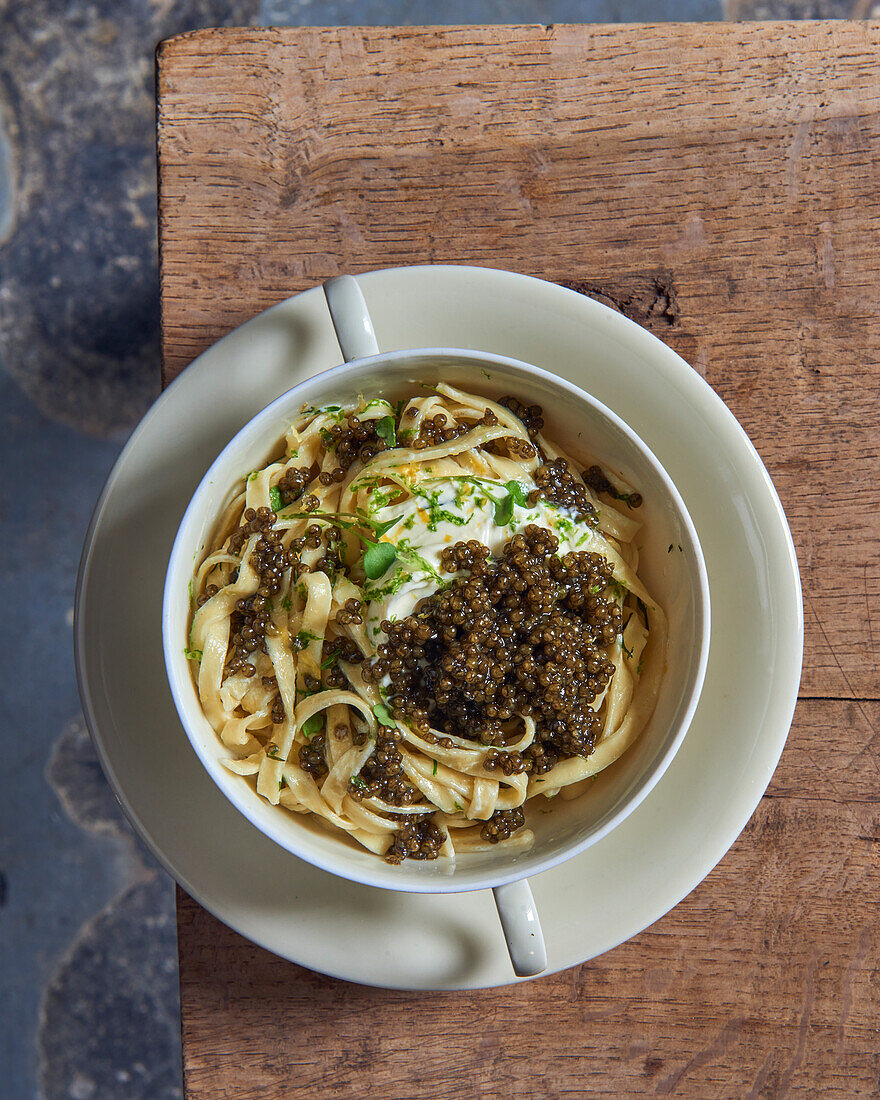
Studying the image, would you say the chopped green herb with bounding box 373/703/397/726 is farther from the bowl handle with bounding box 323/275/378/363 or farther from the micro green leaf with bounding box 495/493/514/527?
the bowl handle with bounding box 323/275/378/363

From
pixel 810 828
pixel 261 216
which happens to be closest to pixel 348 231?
pixel 261 216

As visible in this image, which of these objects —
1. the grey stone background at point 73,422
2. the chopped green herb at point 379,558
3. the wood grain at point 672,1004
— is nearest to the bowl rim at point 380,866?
the chopped green herb at point 379,558

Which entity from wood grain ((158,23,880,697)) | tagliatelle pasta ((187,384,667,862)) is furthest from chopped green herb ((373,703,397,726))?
wood grain ((158,23,880,697))

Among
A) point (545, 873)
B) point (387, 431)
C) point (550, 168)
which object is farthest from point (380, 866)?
point (550, 168)

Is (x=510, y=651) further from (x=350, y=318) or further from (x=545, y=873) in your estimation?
(x=350, y=318)

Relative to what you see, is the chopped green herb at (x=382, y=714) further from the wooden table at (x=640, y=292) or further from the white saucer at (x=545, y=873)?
the wooden table at (x=640, y=292)

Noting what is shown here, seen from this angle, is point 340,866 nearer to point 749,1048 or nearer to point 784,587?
point 784,587
